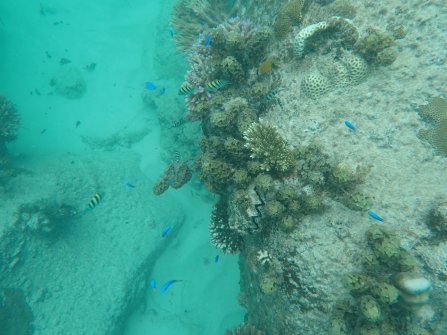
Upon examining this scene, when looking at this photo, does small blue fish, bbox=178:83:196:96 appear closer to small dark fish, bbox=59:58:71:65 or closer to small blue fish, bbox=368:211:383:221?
small blue fish, bbox=368:211:383:221

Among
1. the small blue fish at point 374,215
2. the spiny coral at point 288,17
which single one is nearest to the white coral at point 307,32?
the spiny coral at point 288,17

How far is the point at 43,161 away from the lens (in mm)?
9859

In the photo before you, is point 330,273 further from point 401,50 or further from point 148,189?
point 148,189

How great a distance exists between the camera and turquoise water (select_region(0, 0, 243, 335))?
26.7 ft

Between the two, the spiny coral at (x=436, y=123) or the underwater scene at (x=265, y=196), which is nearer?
the underwater scene at (x=265, y=196)

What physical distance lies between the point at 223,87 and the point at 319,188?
280 cm

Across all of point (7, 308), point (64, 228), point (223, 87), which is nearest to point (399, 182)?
point (223, 87)

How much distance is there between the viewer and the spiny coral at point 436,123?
3.93m

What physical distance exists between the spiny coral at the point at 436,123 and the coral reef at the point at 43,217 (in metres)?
9.41

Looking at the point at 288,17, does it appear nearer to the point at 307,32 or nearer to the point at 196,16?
the point at 307,32

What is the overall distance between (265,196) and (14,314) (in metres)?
8.34

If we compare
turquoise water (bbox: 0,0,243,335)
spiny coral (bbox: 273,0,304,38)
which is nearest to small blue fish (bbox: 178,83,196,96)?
spiny coral (bbox: 273,0,304,38)

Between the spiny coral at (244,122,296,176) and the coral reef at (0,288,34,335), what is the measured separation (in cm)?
833

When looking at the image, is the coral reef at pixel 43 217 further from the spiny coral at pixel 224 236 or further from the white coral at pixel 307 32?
the white coral at pixel 307 32
